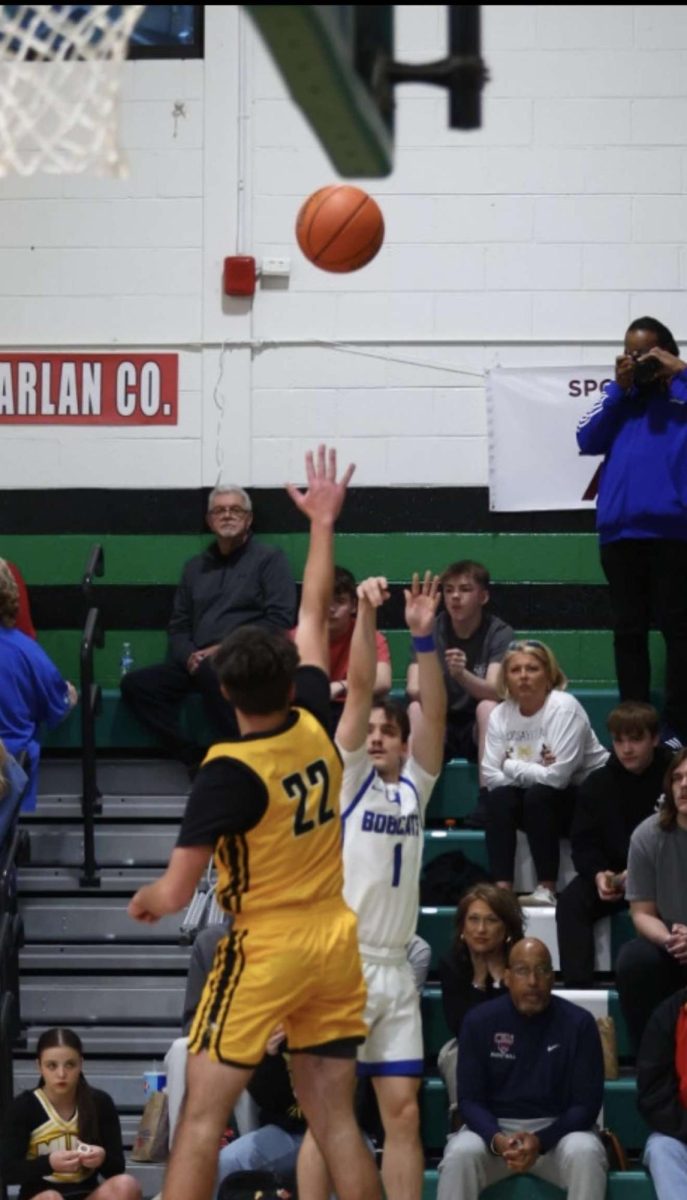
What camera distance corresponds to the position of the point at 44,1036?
7523mm

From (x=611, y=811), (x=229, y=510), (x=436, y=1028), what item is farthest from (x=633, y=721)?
(x=229, y=510)

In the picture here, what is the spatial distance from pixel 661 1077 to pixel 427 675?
80.5 inches

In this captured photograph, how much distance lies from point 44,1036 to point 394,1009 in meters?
1.71

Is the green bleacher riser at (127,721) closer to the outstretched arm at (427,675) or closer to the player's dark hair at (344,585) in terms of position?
the player's dark hair at (344,585)

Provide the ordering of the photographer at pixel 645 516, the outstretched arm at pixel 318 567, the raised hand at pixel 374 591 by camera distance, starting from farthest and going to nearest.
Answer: the photographer at pixel 645 516 < the raised hand at pixel 374 591 < the outstretched arm at pixel 318 567

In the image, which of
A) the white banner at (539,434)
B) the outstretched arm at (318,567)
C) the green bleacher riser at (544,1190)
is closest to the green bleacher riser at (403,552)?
the white banner at (539,434)

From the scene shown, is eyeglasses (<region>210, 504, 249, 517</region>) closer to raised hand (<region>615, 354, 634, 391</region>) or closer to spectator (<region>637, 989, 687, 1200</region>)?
raised hand (<region>615, 354, 634, 391</region>)

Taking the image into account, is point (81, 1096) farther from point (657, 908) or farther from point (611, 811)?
point (611, 811)

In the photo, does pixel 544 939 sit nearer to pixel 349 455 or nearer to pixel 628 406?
pixel 628 406

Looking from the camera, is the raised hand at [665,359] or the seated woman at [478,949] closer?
the seated woman at [478,949]

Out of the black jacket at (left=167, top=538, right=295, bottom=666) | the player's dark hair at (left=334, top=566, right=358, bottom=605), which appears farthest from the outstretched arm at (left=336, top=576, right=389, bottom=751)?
the black jacket at (left=167, top=538, right=295, bottom=666)

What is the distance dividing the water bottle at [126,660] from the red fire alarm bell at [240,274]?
2.03 meters

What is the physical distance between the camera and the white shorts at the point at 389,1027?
6.46 meters

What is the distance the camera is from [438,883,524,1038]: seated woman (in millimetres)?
7582
